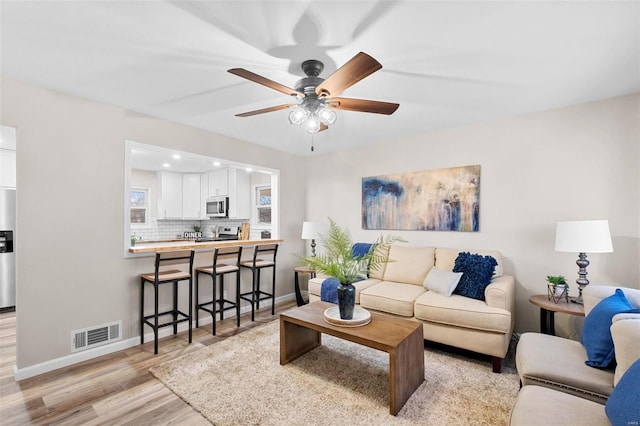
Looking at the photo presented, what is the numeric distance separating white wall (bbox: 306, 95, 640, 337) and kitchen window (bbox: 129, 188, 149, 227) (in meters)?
5.52

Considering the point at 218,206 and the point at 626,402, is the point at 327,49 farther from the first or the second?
the point at 218,206

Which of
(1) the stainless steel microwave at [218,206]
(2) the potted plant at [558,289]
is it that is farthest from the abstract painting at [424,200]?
(1) the stainless steel microwave at [218,206]

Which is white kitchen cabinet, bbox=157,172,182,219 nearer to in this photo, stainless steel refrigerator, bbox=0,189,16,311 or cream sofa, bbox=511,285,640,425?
stainless steel refrigerator, bbox=0,189,16,311

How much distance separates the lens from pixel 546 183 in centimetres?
316

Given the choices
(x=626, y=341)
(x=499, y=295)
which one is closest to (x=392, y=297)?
(x=499, y=295)

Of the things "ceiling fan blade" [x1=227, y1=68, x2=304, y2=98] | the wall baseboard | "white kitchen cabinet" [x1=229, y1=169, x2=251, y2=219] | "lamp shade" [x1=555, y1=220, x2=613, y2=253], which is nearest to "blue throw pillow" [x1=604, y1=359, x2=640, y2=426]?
"lamp shade" [x1=555, y1=220, x2=613, y2=253]

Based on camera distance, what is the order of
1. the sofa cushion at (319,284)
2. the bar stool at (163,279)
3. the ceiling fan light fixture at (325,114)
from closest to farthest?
the ceiling fan light fixture at (325,114) → the bar stool at (163,279) → the sofa cushion at (319,284)

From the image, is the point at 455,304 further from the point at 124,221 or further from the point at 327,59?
the point at 124,221

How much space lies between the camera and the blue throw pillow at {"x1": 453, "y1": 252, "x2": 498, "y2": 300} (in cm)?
298

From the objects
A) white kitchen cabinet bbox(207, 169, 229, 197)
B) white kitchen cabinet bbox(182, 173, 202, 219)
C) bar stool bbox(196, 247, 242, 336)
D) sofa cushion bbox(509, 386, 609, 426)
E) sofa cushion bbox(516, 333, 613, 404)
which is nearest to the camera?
sofa cushion bbox(509, 386, 609, 426)

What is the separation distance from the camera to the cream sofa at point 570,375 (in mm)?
1327

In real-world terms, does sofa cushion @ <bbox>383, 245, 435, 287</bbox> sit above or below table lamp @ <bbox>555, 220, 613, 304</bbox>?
below

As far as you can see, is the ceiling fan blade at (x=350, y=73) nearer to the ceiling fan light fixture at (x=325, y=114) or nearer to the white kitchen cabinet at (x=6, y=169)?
the ceiling fan light fixture at (x=325, y=114)

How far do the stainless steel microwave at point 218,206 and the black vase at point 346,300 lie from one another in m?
4.09
